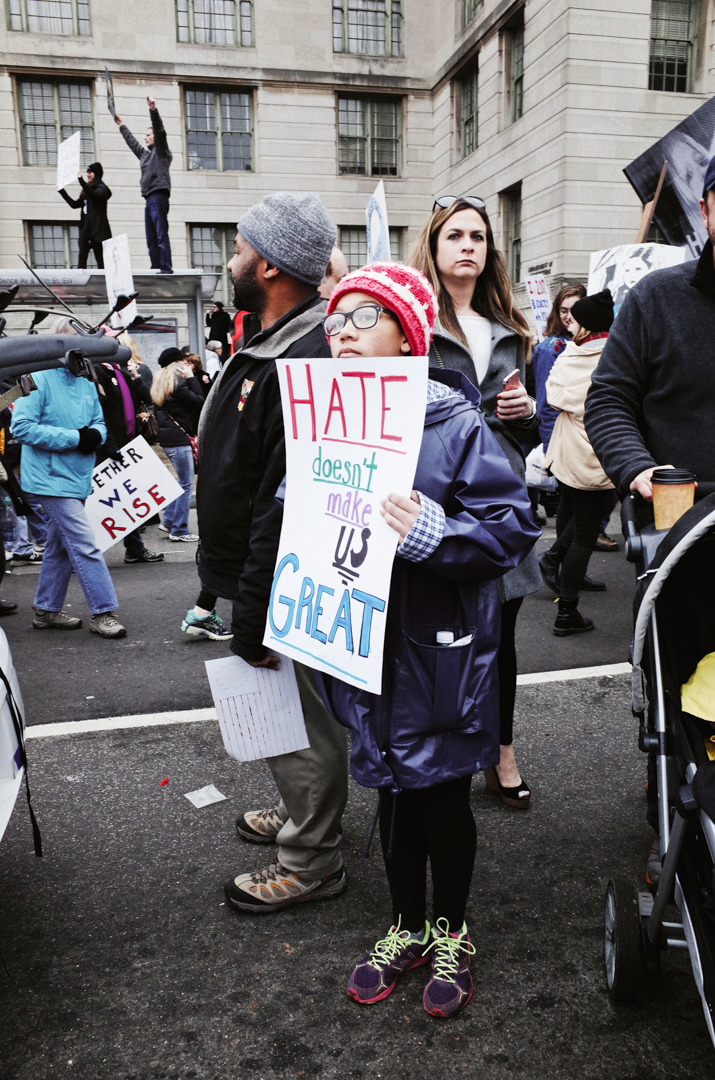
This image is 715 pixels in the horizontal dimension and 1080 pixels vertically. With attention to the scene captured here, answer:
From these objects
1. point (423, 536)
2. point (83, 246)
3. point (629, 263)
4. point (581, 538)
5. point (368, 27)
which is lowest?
point (581, 538)

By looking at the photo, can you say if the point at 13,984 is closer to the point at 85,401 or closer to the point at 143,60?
the point at 85,401

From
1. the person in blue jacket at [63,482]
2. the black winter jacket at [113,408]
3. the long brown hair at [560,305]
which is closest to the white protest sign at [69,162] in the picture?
the black winter jacket at [113,408]

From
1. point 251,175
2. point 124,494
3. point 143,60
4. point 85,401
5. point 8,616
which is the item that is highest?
point 143,60

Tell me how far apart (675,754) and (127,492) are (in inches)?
196

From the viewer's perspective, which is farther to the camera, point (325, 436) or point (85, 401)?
point (85, 401)

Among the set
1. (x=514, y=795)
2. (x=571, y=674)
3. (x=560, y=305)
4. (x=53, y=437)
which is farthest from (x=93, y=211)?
(x=514, y=795)

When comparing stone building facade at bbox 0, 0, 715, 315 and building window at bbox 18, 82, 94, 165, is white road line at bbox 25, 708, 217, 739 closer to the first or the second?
stone building facade at bbox 0, 0, 715, 315

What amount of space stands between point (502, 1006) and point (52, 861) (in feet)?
5.33

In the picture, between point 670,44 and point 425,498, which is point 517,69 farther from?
point 425,498

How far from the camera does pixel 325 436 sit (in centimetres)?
204

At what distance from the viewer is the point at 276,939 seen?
245 cm

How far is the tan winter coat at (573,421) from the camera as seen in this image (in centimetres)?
515

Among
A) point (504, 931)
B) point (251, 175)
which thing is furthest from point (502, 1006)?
point (251, 175)

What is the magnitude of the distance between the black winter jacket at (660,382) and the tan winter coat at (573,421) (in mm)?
2497
